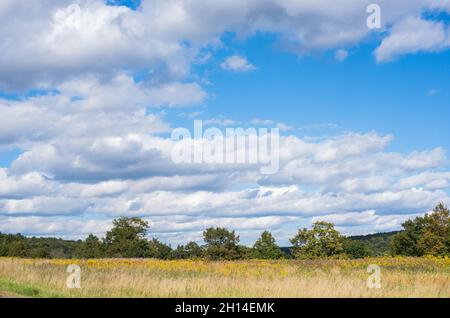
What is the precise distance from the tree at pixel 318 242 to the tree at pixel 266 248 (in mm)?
2504

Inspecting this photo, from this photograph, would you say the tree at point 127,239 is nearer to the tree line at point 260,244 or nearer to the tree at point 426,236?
the tree line at point 260,244

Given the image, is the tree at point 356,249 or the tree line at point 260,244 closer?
the tree line at point 260,244

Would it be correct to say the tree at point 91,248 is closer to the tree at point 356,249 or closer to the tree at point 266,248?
the tree at point 266,248

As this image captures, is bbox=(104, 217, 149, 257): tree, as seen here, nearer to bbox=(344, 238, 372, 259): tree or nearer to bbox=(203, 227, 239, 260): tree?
bbox=(203, 227, 239, 260): tree

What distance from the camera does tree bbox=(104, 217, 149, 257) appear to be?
218 feet

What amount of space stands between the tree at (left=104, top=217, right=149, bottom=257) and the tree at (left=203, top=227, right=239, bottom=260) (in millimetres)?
8405

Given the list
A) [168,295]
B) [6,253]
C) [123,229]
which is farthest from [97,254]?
[168,295]

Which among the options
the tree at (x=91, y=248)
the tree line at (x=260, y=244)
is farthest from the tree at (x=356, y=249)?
the tree at (x=91, y=248)

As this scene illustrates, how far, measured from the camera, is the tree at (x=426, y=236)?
2633 inches

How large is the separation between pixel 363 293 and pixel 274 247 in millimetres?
57053

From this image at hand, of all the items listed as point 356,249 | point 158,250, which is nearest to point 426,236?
point 356,249

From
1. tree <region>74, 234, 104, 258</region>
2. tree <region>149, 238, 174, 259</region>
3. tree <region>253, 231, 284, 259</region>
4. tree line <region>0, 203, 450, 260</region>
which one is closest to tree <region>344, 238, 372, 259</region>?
tree line <region>0, 203, 450, 260</region>

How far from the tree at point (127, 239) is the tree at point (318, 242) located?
800 inches
